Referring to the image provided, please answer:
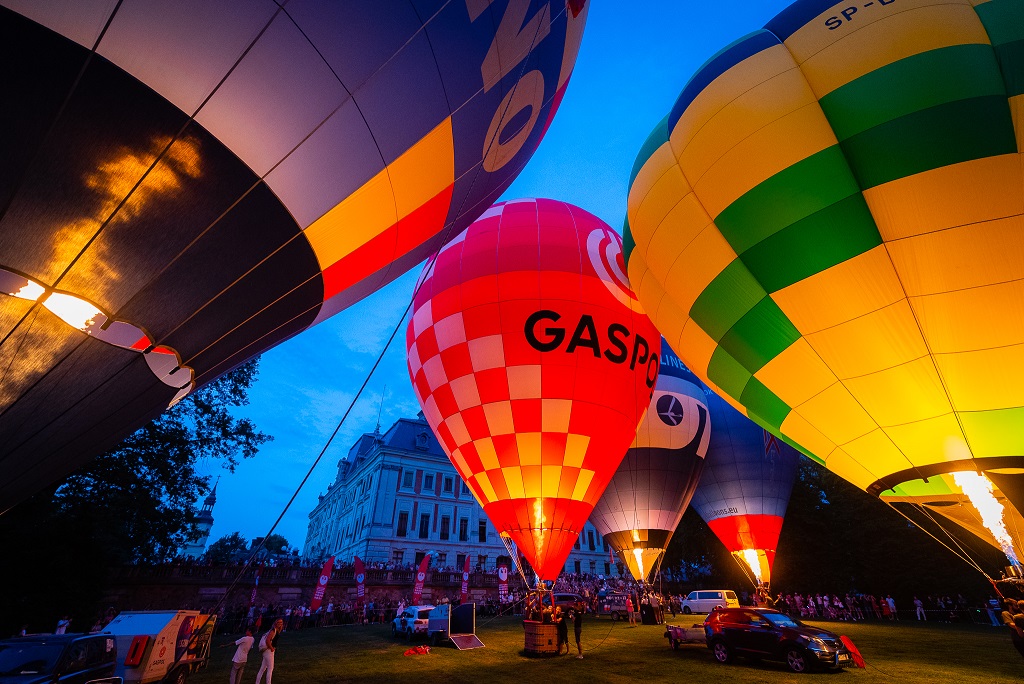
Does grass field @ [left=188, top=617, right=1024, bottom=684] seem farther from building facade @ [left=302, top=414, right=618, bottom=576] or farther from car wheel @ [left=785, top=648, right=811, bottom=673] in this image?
building facade @ [left=302, top=414, right=618, bottom=576]

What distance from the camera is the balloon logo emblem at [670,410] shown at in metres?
16.5

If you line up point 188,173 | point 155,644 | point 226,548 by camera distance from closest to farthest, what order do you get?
point 188,173 → point 155,644 → point 226,548

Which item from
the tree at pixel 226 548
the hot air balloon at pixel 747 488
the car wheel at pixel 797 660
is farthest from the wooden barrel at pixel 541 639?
the tree at pixel 226 548

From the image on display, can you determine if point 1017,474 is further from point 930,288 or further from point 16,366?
point 16,366

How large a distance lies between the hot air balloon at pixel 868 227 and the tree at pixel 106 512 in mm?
13152

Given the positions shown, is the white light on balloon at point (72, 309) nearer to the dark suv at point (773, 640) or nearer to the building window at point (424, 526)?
the dark suv at point (773, 640)

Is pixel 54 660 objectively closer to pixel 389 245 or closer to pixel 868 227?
pixel 389 245

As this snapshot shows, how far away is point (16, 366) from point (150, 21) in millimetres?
2279

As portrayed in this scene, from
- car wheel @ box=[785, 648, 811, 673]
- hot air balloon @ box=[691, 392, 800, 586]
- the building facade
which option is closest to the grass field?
car wheel @ box=[785, 648, 811, 673]

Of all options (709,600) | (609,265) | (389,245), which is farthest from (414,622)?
(709,600)

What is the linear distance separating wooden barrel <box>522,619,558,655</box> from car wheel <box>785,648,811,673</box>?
442cm

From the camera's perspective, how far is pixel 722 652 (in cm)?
963

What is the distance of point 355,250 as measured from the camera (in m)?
4.79

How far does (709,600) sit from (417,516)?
27486 millimetres
